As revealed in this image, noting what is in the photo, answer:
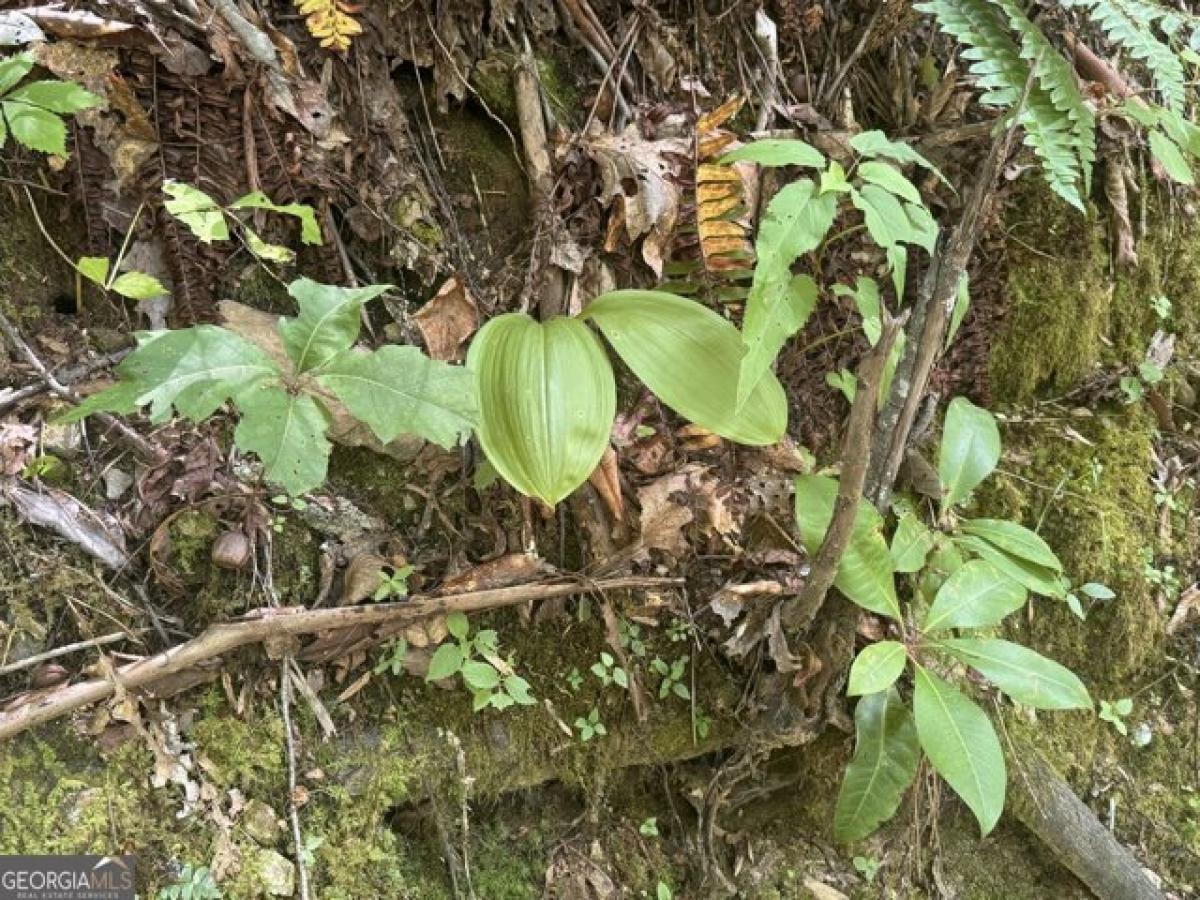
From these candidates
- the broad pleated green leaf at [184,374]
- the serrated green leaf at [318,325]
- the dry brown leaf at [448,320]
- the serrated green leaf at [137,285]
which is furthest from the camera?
the dry brown leaf at [448,320]

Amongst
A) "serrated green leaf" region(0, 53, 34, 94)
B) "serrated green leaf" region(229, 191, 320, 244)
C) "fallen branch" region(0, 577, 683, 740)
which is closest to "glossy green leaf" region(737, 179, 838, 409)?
"fallen branch" region(0, 577, 683, 740)

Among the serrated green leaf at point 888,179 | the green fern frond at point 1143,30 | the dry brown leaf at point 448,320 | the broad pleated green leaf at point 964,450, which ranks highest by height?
the green fern frond at point 1143,30

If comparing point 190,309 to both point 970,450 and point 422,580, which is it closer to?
point 422,580

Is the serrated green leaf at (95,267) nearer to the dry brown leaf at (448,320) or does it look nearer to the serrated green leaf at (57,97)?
the serrated green leaf at (57,97)

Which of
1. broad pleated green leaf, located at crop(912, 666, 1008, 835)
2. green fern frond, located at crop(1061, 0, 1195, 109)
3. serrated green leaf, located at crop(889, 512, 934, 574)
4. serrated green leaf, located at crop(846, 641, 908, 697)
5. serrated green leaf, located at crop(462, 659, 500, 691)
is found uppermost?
green fern frond, located at crop(1061, 0, 1195, 109)

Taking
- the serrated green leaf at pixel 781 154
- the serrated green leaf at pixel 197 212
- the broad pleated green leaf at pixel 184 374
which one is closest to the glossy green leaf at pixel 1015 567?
the serrated green leaf at pixel 781 154

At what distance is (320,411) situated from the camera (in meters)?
1.39

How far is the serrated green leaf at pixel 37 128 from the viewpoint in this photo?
1374 mm

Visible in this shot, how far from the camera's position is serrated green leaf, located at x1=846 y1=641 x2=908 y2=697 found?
5.44ft

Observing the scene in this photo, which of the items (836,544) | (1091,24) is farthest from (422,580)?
(1091,24)

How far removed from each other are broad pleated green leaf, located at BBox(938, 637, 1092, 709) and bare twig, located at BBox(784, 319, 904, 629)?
11.1 inches

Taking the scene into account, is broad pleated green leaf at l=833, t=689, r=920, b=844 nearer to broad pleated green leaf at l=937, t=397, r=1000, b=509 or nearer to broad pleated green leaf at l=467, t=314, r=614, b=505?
broad pleated green leaf at l=937, t=397, r=1000, b=509

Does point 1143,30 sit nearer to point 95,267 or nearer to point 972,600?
point 972,600

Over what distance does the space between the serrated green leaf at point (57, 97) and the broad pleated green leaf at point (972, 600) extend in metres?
1.77
